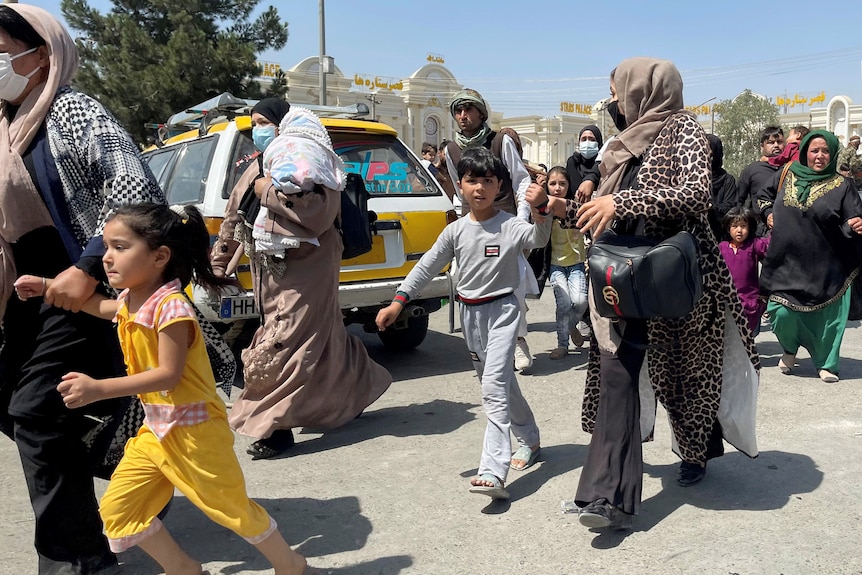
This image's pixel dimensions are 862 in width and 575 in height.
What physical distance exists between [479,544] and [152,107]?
69.8 feet

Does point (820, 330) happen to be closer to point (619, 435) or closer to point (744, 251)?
point (744, 251)

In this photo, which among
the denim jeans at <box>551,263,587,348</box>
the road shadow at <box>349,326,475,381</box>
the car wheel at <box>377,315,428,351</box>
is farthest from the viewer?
the car wheel at <box>377,315,428,351</box>

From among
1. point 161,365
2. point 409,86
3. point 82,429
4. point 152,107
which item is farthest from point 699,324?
point 409,86

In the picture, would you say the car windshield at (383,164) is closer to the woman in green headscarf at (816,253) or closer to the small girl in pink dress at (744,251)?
the small girl in pink dress at (744,251)

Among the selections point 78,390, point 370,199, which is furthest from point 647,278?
point 370,199

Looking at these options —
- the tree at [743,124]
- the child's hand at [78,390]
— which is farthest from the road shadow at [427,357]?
→ the tree at [743,124]

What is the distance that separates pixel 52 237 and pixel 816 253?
528 centimetres

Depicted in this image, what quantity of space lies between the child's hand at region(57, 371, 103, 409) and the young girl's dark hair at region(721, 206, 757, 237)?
5.43 meters

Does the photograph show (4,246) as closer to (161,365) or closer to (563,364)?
(161,365)

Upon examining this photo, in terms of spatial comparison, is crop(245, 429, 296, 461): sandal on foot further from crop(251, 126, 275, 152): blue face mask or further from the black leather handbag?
the black leather handbag

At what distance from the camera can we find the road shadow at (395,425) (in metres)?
4.71

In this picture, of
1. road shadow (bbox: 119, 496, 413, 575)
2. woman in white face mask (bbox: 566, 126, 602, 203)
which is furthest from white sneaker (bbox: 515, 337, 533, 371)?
road shadow (bbox: 119, 496, 413, 575)

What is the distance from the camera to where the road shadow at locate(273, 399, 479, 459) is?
4706 millimetres

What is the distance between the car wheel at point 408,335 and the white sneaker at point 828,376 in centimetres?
318
